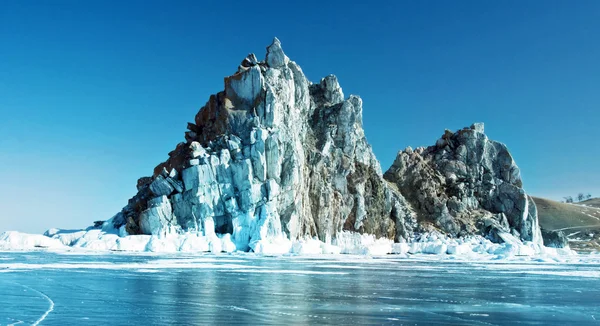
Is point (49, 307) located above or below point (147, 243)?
below

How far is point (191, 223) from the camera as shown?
68.9 meters

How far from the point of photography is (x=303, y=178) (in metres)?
82.9

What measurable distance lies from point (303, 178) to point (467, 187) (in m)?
47.3

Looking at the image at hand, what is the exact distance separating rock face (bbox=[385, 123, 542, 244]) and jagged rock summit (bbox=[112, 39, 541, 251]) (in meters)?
0.22

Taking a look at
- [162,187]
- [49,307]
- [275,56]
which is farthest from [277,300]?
[275,56]

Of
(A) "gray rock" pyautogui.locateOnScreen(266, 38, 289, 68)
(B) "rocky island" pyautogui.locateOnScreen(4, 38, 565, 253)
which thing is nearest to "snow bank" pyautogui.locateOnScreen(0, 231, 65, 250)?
(B) "rocky island" pyautogui.locateOnScreen(4, 38, 565, 253)

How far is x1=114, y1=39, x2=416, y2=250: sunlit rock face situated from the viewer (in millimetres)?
69688

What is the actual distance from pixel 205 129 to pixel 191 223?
69.4 ft

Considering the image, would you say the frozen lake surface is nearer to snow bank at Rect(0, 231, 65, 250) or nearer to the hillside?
snow bank at Rect(0, 231, 65, 250)

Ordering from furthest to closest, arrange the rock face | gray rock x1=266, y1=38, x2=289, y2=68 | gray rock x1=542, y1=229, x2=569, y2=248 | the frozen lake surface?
1. gray rock x1=542, y1=229, x2=569, y2=248
2. the rock face
3. gray rock x1=266, y1=38, x2=289, y2=68
4. the frozen lake surface

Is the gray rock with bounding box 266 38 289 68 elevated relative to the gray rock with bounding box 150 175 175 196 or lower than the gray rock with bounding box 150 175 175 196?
elevated

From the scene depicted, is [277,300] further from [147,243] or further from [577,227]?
[577,227]

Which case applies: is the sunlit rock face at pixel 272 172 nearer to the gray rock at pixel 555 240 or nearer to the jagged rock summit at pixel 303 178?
the jagged rock summit at pixel 303 178

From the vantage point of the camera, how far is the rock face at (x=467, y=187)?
107m
